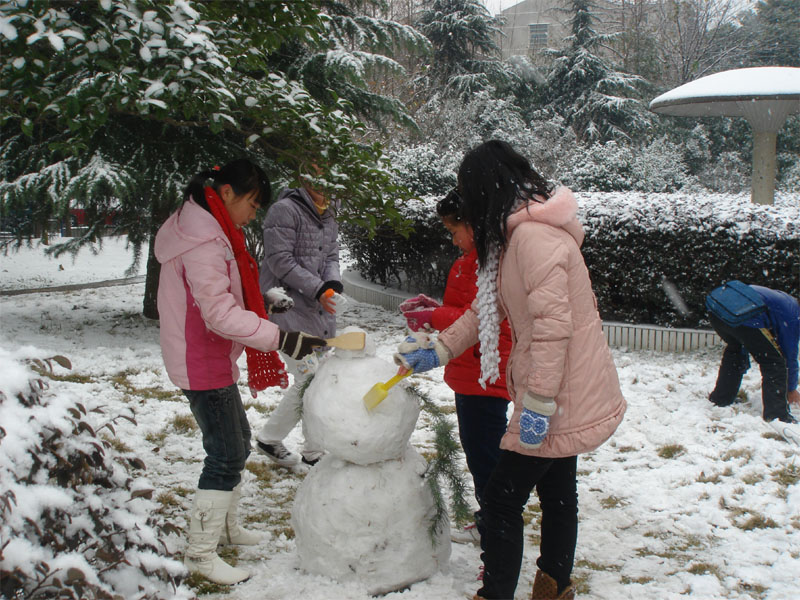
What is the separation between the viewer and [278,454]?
4.12 m

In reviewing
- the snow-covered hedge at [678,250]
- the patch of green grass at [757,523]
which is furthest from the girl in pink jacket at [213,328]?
the snow-covered hedge at [678,250]

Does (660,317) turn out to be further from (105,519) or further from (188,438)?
(105,519)

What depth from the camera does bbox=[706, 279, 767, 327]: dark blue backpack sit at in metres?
4.88

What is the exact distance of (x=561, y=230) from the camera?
7.89 ft

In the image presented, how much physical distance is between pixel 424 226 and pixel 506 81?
14396mm

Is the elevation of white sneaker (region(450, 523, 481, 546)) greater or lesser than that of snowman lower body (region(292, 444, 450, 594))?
lesser

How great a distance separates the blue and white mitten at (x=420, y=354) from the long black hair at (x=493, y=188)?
0.44 metres

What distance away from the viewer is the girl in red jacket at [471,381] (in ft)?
10.0

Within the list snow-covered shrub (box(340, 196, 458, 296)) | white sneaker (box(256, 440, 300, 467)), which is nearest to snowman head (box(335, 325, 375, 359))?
white sneaker (box(256, 440, 300, 467))

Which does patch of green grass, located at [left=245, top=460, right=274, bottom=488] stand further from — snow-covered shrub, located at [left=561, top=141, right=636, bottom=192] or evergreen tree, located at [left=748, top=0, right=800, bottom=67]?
evergreen tree, located at [left=748, top=0, right=800, bottom=67]

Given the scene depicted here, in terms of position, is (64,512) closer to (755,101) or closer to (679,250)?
(679,250)

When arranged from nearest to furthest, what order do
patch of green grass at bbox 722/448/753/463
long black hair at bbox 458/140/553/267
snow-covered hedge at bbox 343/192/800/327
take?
long black hair at bbox 458/140/553/267
patch of green grass at bbox 722/448/753/463
snow-covered hedge at bbox 343/192/800/327

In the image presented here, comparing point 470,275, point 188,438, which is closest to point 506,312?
point 470,275

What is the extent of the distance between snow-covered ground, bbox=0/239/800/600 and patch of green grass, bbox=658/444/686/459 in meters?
0.01
